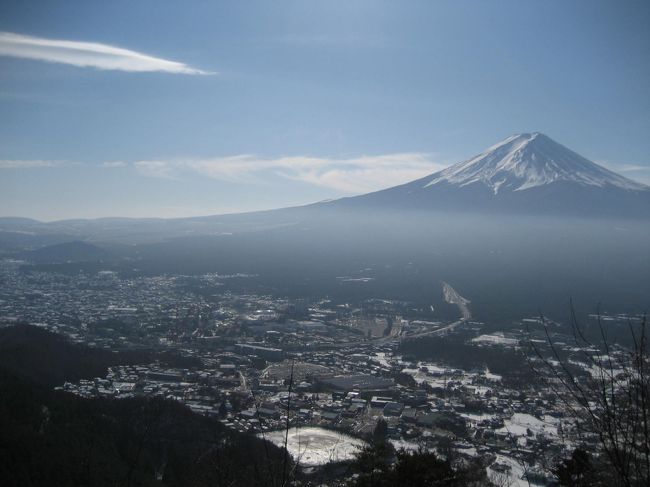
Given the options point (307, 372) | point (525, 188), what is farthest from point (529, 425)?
point (525, 188)

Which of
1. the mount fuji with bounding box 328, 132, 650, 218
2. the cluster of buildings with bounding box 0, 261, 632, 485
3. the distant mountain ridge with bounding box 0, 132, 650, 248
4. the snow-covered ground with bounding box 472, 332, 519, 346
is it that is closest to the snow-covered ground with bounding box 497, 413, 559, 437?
the cluster of buildings with bounding box 0, 261, 632, 485

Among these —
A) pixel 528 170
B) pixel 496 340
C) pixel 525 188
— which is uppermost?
pixel 528 170

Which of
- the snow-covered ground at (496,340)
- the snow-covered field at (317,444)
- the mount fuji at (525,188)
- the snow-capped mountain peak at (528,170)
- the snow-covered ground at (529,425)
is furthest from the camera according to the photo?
the snow-capped mountain peak at (528,170)

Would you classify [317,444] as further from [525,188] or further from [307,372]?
[525,188]

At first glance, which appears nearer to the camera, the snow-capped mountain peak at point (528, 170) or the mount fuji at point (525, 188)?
the mount fuji at point (525, 188)

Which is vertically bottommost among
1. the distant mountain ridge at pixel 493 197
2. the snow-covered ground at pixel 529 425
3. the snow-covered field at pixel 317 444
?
the snow-covered ground at pixel 529 425

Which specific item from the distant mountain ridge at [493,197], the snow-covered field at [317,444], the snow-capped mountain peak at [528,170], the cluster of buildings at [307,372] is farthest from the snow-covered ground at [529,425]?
the snow-capped mountain peak at [528,170]

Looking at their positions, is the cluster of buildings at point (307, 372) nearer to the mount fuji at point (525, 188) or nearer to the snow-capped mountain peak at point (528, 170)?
the mount fuji at point (525, 188)
